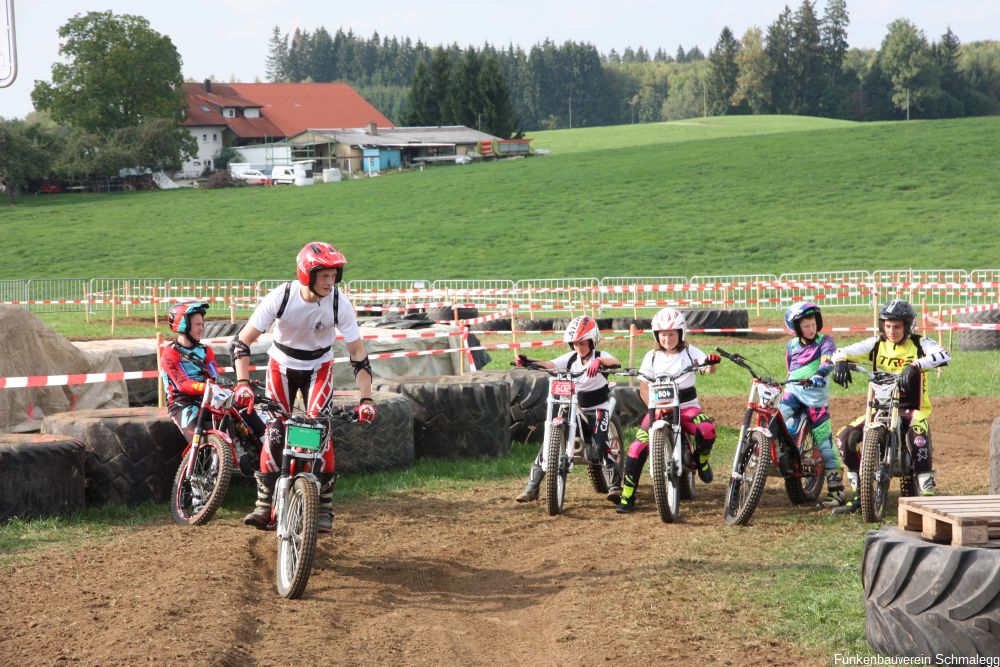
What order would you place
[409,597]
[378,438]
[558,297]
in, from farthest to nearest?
[558,297], [378,438], [409,597]

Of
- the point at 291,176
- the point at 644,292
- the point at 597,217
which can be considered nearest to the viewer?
the point at 644,292

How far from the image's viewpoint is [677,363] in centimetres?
921

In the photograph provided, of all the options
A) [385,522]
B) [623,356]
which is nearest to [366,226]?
[623,356]

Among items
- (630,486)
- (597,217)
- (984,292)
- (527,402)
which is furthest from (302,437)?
(597,217)

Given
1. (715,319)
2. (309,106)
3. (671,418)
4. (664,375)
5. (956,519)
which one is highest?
(309,106)

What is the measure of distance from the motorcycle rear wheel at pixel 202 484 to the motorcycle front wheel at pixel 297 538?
66.0 inches

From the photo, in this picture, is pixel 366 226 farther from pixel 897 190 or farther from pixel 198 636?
pixel 198 636

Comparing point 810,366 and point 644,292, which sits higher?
point 810,366

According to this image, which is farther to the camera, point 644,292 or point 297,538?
point 644,292

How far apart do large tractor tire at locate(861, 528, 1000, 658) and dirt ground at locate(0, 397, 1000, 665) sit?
366 millimetres

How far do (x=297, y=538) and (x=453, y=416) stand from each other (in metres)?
4.87

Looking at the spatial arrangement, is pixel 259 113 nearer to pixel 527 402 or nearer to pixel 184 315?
pixel 527 402

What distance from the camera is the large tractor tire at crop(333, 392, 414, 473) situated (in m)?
10.6

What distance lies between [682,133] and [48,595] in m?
99.7
